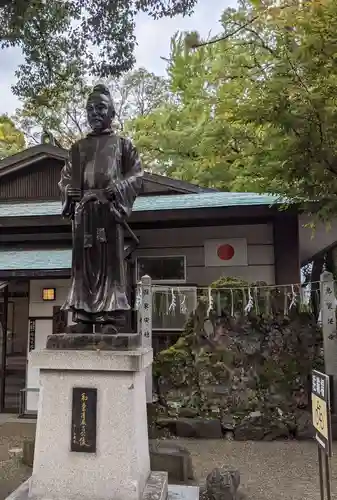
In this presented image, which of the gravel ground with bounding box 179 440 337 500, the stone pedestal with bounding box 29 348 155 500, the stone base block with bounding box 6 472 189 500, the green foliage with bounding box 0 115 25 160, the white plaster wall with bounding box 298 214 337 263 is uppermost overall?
the green foliage with bounding box 0 115 25 160

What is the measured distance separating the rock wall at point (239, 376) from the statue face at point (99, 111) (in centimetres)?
449

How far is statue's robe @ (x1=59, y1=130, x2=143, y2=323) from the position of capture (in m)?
3.98

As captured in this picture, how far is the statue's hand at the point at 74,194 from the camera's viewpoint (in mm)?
4137

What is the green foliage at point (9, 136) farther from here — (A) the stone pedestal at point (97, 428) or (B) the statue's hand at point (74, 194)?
(A) the stone pedestal at point (97, 428)

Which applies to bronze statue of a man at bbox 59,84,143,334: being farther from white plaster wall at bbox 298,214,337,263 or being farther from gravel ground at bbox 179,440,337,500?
white plaster wall at bbox 298,214,337,263

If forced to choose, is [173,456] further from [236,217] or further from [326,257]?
[326,257]

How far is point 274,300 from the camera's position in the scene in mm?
7852

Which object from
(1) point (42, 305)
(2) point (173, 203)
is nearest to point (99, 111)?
(2) point (173, 203)

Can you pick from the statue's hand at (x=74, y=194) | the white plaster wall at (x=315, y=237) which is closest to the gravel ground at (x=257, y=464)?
the statue's hand at (x=74, y=194)

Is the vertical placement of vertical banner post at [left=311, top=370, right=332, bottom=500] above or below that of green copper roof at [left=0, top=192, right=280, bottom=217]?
below

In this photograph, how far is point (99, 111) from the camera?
13.7 feet

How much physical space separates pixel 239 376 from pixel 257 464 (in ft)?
5.86

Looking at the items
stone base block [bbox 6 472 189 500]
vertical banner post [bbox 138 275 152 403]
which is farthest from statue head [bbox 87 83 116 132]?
vertical banner post [bbox 138 275 152 403]

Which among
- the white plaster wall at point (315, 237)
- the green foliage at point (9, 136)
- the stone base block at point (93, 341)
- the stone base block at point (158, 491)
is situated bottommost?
the stone base block at point (158, 491)
